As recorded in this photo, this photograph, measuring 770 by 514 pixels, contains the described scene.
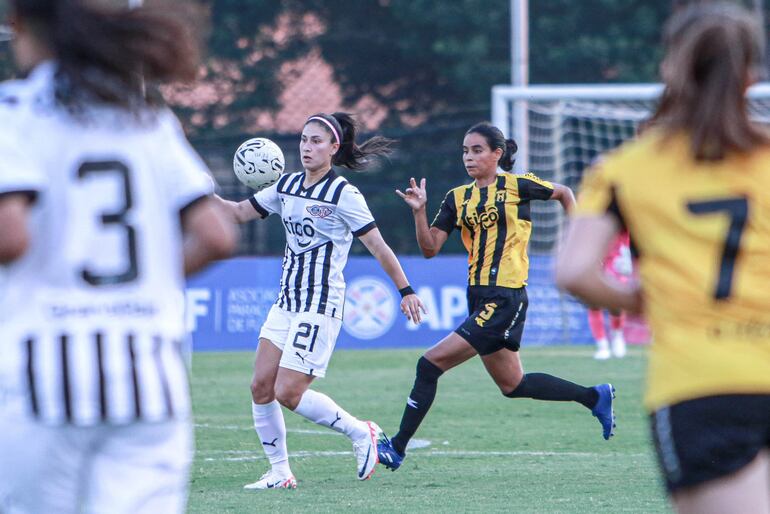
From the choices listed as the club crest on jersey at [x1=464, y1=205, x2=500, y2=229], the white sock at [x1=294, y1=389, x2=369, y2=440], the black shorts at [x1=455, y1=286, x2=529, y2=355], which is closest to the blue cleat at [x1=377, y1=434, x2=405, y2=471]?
the white sock at [x1=294, y1=389, x2=369, y2=440]

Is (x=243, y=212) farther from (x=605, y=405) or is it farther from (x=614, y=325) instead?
(x=614, y=325)

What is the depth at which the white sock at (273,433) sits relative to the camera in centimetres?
780

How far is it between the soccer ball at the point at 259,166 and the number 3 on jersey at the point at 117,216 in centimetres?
539

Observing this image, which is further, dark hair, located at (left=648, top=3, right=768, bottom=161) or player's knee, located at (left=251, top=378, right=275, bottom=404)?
player's knee, located at (left=251, top=378, right=275, bottom=404)

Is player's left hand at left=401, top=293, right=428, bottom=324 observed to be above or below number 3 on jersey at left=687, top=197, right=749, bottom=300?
below

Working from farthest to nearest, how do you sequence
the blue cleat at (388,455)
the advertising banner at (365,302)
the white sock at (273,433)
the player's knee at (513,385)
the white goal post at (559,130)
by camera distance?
the white goal post at (559,130) → the advertising banner at (365,302) → the player's knee at (513,385) → the blue cleat at (388,455) → the white sock at (273,433)

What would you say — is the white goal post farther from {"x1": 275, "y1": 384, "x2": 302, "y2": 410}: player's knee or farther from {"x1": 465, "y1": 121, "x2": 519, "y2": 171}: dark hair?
{"x1": 275, "y1": 384, "x2": 302, "y2": 410}: player's knee

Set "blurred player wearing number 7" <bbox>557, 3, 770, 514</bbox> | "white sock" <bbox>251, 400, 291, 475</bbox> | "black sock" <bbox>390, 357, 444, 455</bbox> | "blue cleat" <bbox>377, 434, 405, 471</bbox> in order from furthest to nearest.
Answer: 1. "black sock" <bbox>390, 357, 444, 455</bbox>
2. "blue cleat" <bbox>377, 434, 405, 471</bbox>
3. "white sock" <bbox>251, 400, 291, 475</bbox>
4. "blurred player wearing number 7" <bbox>557, 3, 770, 514</bbox>

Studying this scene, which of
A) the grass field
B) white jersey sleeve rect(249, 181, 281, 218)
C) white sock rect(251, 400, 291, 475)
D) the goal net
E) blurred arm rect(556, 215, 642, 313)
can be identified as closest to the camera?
blurred arm rect(556, 215, 642, 313)

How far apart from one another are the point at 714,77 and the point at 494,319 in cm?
551

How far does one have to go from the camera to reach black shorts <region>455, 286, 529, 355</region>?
28.1ft

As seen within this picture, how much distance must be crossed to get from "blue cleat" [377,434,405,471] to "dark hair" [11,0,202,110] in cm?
507

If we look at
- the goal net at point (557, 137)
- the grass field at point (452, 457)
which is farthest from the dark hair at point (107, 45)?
the goal net at point (557, 137)

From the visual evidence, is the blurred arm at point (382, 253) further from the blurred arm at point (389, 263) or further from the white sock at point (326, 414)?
the white sock at point (326, 414)
